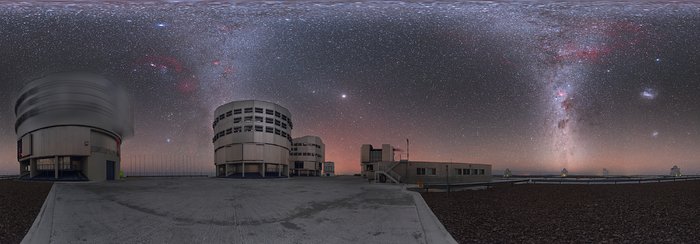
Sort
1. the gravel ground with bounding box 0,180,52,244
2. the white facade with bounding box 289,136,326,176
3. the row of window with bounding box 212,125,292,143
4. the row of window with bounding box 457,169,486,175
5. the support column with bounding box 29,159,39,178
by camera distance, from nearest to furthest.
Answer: the gravel ground with bounding box 0,180,52,244, the support column with bounding box 29,159,39,178, the row of window with bounding box 457,169,486,175, the row of window with bounding box 212,125,292,143, the white facade with bounding box 289,136,326,176

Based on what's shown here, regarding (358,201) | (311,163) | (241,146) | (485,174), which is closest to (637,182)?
(485,174)

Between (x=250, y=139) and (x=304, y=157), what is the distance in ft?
111

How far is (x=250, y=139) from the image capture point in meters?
55.3

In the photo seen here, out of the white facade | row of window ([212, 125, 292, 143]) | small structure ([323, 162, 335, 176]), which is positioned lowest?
small structure ([323, 162, 335, 176])

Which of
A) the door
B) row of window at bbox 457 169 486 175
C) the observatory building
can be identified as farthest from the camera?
the door

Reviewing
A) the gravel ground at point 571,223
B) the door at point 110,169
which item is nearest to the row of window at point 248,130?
the door at point 110,169

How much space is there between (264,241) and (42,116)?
4608cm

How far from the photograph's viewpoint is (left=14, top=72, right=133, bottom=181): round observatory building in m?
39.6

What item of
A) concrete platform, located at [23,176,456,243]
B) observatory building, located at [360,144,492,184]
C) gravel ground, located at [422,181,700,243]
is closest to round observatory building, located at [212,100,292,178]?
observatory building, located at [360,144,492,184]

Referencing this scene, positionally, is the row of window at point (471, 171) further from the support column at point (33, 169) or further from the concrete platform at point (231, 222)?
the support column at point (33, 169)

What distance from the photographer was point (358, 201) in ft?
48.8

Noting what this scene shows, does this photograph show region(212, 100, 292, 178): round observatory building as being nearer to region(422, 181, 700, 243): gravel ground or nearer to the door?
the door

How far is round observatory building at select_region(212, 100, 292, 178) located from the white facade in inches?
1066

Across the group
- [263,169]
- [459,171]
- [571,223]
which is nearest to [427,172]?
[459,171]
